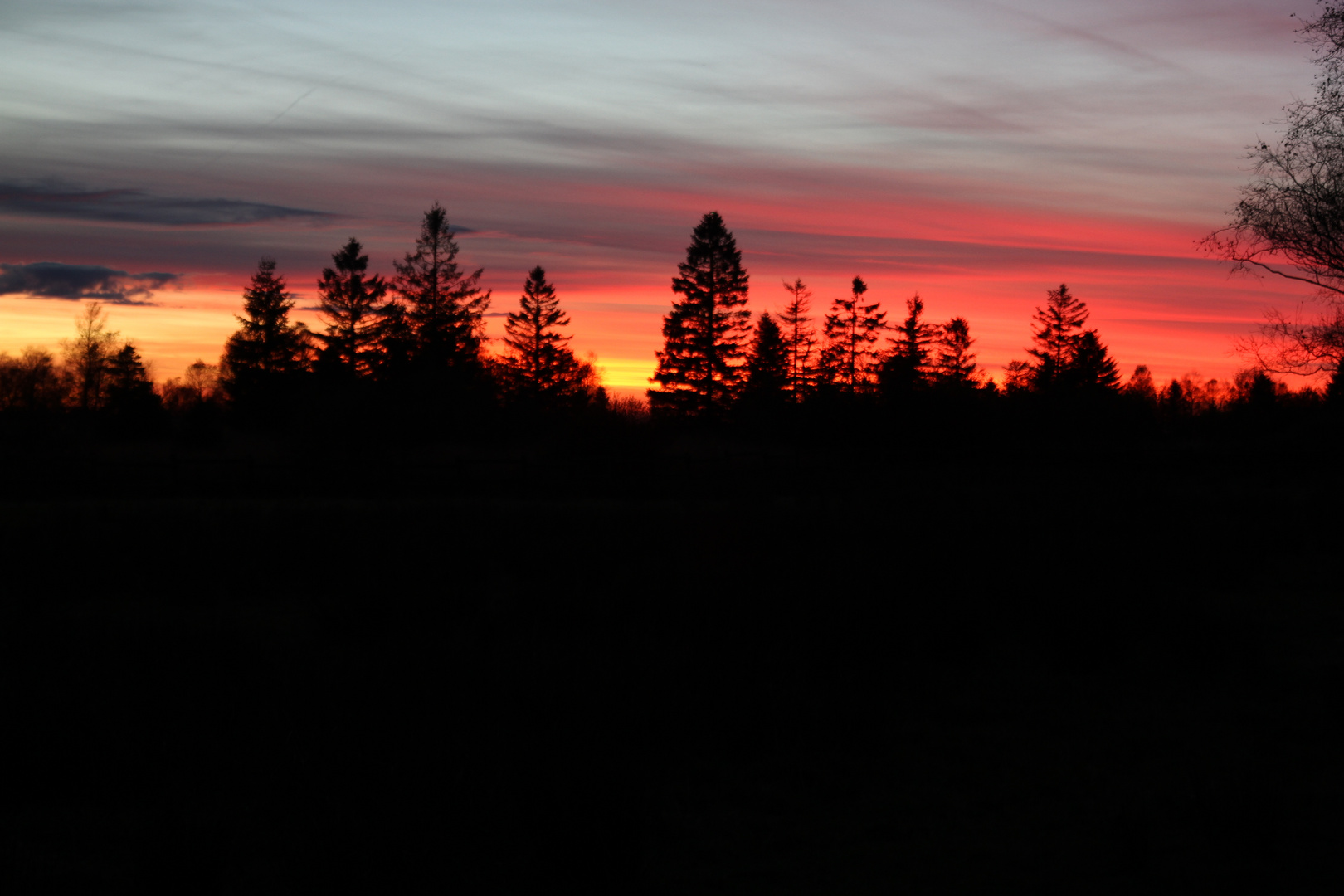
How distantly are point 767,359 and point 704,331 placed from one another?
6938mm

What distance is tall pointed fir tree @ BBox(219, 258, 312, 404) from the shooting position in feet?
190

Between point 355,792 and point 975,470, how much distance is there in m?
26.1

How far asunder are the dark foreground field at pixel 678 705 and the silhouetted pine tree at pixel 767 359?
4064cm

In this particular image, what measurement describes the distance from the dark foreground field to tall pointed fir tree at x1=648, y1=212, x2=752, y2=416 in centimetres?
4647

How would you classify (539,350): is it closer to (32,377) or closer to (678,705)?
(32,377)

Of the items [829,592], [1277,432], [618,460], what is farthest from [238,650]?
[1277,432]

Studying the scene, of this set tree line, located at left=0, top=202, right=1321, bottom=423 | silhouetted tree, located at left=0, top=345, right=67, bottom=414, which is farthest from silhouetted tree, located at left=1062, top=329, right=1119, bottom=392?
silhouetted tree, located at left=0, top=345, right=67, bottom=414

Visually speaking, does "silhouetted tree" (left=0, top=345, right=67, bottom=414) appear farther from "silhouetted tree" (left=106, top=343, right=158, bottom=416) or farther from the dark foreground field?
the dark foreground field

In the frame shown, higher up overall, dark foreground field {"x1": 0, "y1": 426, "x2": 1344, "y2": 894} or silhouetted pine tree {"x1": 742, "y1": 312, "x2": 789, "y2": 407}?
silhouetted pine tree {"x1": 742, "y1": 312, "x2": 789, "y2": 407}

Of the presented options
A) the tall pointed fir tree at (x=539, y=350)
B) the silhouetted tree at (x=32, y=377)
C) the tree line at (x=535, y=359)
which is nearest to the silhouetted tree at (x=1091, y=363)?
the tree line at (x=535, y=359)

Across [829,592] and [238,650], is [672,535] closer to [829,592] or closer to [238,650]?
[829,592]

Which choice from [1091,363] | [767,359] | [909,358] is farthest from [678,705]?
[1091,363]

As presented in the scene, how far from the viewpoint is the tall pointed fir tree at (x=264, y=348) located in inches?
2282

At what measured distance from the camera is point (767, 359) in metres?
68.9
